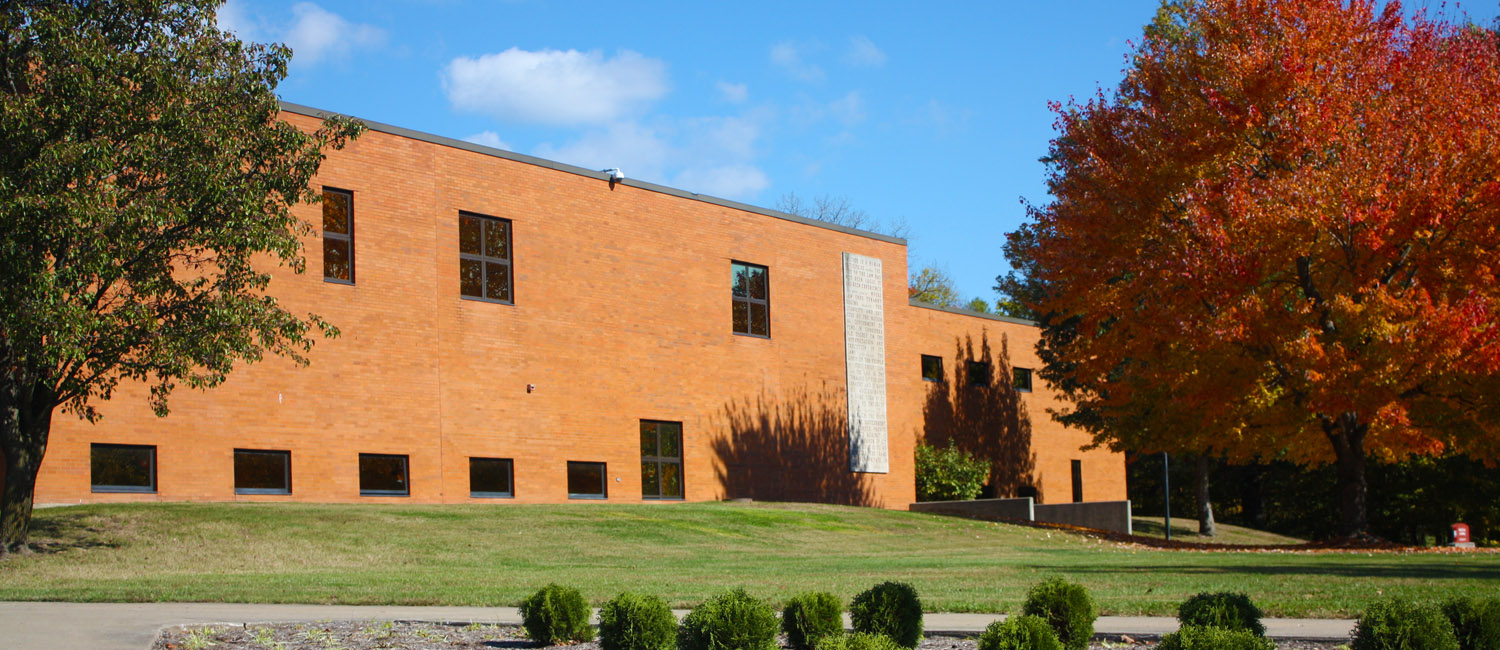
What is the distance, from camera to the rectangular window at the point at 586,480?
28.8m

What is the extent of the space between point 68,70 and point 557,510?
43.1 ft

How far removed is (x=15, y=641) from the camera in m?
8.46

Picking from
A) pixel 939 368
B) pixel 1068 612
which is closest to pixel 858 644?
pixel 1068 612

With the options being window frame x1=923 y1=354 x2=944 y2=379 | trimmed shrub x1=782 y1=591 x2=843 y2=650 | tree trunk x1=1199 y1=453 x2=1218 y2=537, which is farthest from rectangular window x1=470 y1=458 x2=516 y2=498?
tree trunk x1=1199 y1=453 x2=1218 y2=537

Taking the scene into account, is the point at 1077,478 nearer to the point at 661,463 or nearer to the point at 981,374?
the point at 981,374

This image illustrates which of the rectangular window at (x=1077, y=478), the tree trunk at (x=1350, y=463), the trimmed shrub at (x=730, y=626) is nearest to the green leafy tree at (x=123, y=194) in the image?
the trimmed shrub at (x=730, y=626)

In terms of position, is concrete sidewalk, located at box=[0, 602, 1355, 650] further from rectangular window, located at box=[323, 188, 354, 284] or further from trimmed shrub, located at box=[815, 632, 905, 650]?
rectangular window, located at box=[323, 188, 354, 284]

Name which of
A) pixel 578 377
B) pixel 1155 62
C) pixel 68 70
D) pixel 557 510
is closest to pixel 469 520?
pixel 557 510

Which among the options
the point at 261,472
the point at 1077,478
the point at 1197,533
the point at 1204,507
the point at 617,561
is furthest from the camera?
the point at 1077,478

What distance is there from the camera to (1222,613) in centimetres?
730

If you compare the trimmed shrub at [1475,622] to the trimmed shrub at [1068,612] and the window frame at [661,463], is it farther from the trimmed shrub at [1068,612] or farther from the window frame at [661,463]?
the window frame at [661,463]

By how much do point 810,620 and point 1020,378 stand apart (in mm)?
38439

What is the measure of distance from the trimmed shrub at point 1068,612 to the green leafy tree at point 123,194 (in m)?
13.0

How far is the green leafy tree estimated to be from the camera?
15867mm
